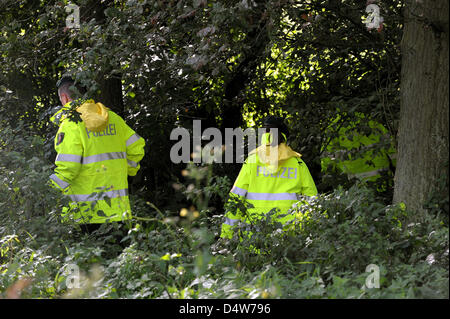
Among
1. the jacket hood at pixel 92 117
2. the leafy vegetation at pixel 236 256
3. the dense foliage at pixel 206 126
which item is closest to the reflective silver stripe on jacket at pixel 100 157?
the jacket hood at pixel 92 117

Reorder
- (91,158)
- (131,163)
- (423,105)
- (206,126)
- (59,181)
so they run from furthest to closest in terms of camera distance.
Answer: (206,126), (131,163), (91,158), (59,181), (423,105)

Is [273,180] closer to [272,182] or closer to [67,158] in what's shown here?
[272,182]

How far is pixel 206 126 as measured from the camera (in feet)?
27.7

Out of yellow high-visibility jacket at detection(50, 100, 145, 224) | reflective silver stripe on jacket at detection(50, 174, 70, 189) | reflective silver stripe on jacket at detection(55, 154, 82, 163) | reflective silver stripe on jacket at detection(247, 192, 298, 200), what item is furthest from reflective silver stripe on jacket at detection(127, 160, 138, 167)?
reflective silver stripe on jacket at detection(247, 192, 298, 200)

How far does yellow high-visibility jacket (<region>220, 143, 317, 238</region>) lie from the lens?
5.62 m

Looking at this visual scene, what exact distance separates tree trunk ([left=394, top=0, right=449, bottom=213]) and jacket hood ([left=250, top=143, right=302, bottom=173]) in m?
1.05

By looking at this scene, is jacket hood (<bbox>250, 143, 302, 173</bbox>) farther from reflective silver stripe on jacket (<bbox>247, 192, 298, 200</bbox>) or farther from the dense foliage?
the dense foliage

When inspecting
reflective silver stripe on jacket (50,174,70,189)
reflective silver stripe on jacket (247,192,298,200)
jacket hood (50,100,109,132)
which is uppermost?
jacket hood (50,100,109,132)

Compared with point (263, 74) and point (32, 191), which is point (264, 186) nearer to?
point (32, 191)

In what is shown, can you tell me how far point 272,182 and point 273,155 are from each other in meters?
0.24

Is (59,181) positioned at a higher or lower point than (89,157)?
lower

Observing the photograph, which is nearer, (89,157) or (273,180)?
(273,180)

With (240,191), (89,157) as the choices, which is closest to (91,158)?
(89,157)
